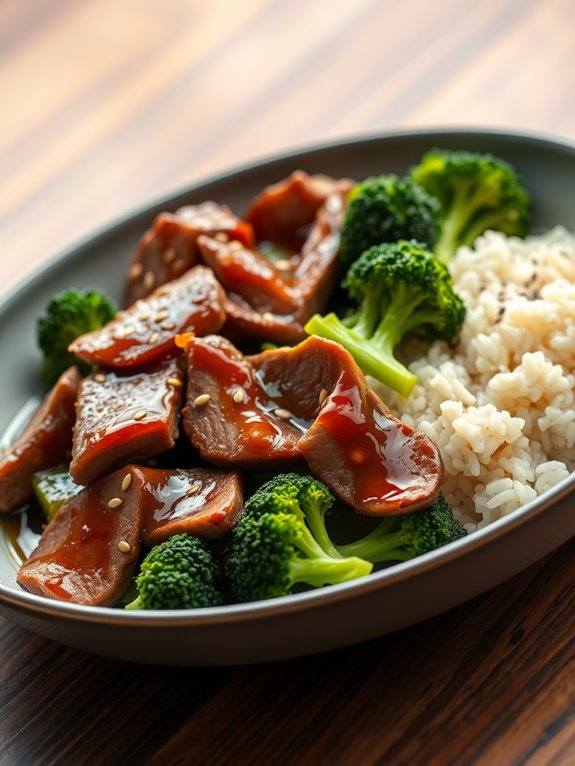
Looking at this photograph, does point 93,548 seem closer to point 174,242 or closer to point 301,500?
point 301,500

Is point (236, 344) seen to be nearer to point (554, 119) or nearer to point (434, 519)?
point (434, 519)

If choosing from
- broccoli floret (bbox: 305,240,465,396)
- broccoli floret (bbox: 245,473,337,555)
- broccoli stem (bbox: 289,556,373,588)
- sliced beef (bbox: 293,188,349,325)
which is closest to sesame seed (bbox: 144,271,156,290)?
sliced beef (bbox: 293,188,349,325)

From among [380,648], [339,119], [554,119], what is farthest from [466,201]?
[380,648]

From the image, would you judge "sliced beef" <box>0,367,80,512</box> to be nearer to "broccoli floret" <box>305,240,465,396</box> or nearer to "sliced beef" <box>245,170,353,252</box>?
"broccoli floret" <box>305,240,465,396</box>

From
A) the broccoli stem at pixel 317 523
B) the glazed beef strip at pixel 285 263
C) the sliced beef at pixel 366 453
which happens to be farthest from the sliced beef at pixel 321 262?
the broccoli stem at pixel 317 523

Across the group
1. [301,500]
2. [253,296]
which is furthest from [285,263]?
[301,500]

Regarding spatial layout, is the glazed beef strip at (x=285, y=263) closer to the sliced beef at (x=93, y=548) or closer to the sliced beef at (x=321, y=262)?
the sliced beef at (x=321, y=262)
